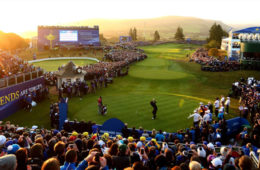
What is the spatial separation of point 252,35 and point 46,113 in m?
54.1

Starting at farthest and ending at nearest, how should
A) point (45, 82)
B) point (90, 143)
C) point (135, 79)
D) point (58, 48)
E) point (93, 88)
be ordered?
point (58, 48) < point (135, 79) < point (45, 82) < point (93, 88) < point (90, 143)

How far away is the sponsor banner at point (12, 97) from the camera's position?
20.2 meters

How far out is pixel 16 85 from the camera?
22172 mm

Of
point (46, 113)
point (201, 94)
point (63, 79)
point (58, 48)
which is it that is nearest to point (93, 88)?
point (63, 79)

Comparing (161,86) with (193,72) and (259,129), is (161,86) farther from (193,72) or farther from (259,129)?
(259,129)

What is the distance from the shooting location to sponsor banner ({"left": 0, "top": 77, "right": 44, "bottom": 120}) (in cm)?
2025

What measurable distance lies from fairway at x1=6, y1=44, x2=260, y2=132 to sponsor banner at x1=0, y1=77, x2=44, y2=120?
690 mm

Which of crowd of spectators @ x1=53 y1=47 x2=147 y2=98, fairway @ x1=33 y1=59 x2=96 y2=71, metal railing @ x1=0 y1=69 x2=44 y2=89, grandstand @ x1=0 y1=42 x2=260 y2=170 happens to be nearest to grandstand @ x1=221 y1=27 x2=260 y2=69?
grandstand @ x1=0 y1=42 x2=260 y2=170

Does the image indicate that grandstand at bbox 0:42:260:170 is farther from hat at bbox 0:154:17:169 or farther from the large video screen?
the large video screen

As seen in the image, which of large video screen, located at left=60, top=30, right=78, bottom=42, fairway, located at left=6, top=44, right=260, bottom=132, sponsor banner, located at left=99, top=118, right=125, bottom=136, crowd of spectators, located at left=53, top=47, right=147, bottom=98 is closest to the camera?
sponsor banner, located at left=99, top=118, right=125, bottom=136

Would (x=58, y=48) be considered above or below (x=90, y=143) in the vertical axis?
above

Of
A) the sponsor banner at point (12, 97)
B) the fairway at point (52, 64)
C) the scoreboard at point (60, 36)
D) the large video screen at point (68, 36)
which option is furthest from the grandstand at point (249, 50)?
the large video screen at point (68, 36)

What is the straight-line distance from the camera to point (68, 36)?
75375 millimetres

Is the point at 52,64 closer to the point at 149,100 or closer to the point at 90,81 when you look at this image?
the point at 90,81
